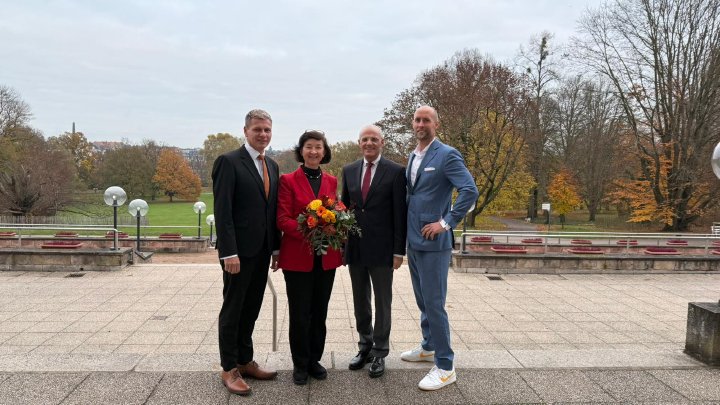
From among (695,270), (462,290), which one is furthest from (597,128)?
(462,290)

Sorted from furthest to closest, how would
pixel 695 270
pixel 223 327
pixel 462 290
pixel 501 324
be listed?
pixel 695 270
pixel 462 290
pixel 501 324
pixel 223 327

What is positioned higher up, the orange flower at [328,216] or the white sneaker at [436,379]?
the orange flower at [328,216]

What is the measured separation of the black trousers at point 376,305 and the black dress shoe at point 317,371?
13.6 inches

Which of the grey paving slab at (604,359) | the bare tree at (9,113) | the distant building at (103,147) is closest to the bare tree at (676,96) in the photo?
the grey paving slab at (604,359)

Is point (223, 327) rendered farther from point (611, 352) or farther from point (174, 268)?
point (174, 268)

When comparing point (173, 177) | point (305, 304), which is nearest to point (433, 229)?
point (305, 304)

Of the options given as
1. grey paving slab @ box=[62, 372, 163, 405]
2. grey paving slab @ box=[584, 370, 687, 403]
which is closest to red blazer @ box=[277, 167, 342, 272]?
grey paving slab @ box=[62, 372, 163, 405]

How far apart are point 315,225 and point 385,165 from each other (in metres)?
0.77

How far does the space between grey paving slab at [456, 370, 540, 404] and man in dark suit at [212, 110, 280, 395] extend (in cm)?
136

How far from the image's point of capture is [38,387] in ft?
9.22

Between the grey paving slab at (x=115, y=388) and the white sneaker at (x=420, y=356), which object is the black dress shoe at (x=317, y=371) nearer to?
the white sneaker at (x=420, y=356)

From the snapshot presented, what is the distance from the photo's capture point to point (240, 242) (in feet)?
9.31

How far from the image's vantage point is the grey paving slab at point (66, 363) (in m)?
3.09

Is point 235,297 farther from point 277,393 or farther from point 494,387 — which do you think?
point 494,387
